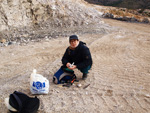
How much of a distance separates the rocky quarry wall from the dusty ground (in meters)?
1.74

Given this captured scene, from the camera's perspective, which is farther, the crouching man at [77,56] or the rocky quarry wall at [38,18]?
the rocky quarry wall at [38,18]

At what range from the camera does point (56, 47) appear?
22.8 feet

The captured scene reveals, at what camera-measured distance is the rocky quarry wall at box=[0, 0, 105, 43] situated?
27.0ft

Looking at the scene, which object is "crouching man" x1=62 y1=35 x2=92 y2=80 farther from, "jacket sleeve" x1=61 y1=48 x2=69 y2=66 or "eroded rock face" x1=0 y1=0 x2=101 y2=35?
"eroded rock face" x1=0 y1=0 x2=101 y2=35

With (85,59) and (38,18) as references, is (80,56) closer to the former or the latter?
(85,59)

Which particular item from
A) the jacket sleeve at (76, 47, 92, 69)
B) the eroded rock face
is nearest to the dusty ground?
the jacket sleeve at (76, 47, 92, 69)

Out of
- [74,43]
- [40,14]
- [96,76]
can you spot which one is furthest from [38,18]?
[74,43]

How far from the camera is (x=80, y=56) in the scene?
3309 mm

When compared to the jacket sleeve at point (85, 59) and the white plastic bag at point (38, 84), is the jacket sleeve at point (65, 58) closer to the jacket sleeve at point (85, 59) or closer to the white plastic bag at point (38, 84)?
the jacket sleeve at point (85, 59)

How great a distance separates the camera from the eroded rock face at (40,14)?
8.31m

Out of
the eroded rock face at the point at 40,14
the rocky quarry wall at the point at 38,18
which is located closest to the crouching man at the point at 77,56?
the rocky quarry wall at the point at 38,18

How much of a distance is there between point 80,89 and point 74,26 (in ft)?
25.9

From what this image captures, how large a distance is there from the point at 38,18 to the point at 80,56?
7251mm

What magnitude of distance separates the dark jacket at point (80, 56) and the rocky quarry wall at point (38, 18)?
5.57 metres
